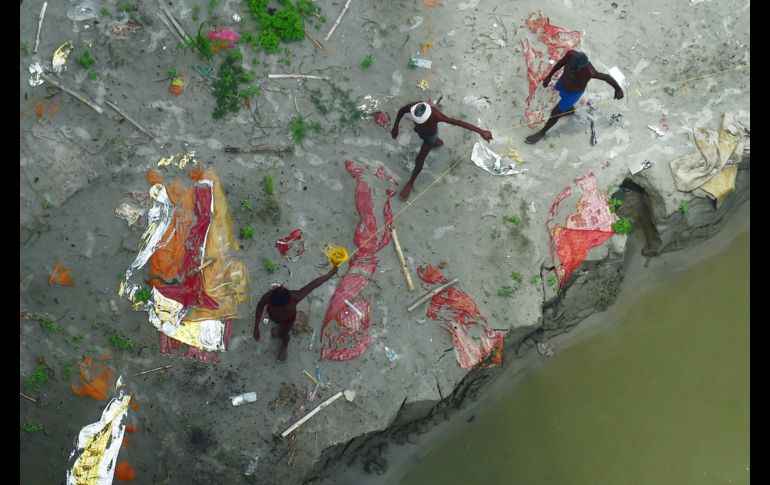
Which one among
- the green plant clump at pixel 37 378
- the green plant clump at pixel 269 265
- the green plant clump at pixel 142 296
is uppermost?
the green plant clump at pixel 269 265

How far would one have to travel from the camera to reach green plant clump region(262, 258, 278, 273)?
645 cm

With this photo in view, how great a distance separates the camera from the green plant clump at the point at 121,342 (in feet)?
20.4

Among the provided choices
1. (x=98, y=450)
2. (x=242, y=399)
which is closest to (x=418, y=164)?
(x=242, y=399)

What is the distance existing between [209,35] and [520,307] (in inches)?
203

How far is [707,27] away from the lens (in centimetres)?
718

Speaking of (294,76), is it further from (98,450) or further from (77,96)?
(98,450)

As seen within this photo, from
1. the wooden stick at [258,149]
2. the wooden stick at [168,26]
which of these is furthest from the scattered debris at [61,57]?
the wooden stick at [258,149]

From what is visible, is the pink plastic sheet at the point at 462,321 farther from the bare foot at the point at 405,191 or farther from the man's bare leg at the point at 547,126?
the man's bare leg at the point at 547,126

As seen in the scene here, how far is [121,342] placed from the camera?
20.5ft

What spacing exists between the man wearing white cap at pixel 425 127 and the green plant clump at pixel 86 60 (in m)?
3.69

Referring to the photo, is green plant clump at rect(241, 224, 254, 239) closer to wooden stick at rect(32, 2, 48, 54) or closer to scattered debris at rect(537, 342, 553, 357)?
wooden stick at rect(32, 2, 48, 54)

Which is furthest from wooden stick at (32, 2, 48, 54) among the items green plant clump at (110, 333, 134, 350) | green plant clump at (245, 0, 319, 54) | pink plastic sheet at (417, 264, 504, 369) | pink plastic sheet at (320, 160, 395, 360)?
pink plastic sheet at (417, 264, 504, 369)

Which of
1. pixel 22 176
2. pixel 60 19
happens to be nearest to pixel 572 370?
pixel 22 176
